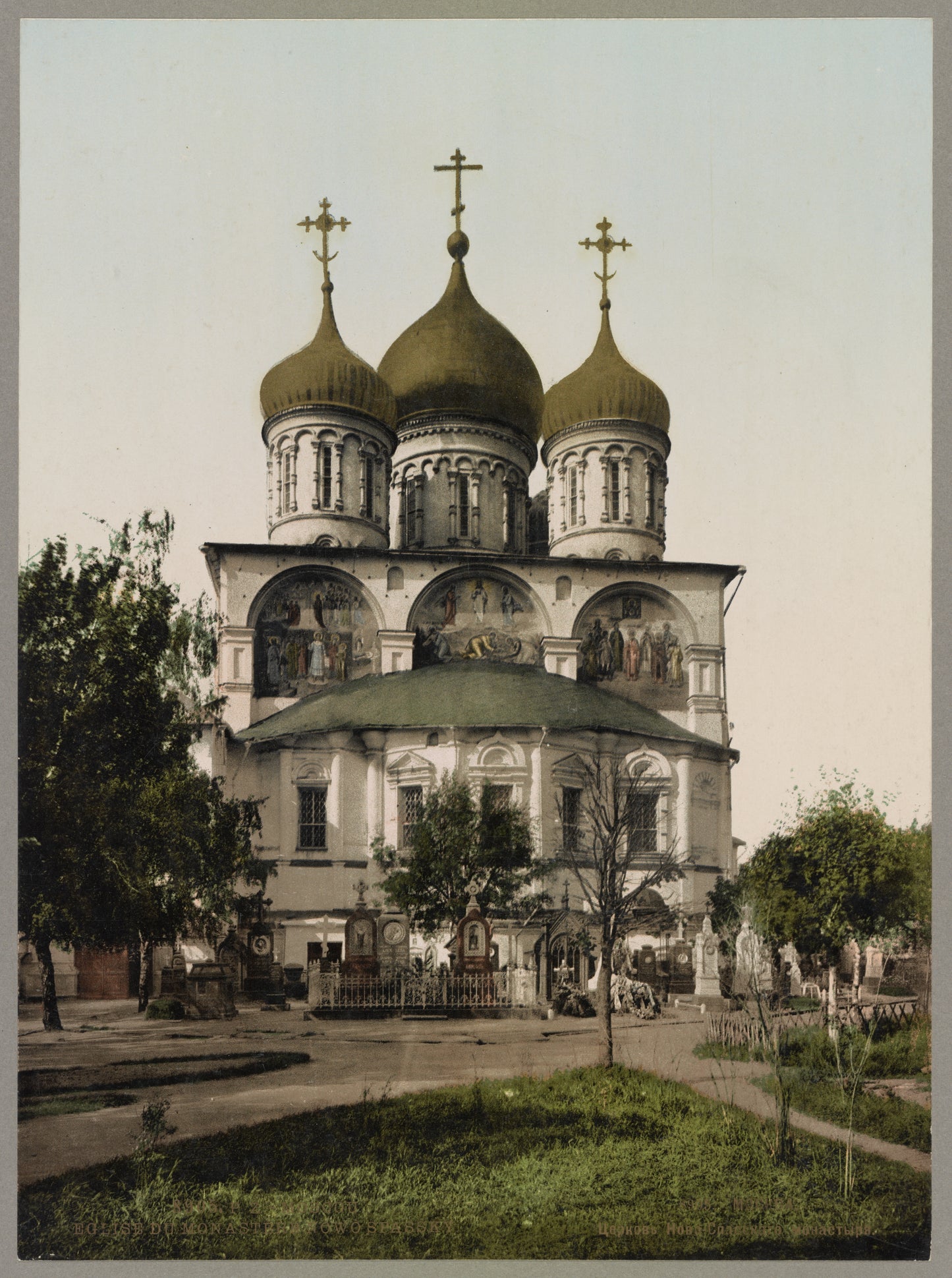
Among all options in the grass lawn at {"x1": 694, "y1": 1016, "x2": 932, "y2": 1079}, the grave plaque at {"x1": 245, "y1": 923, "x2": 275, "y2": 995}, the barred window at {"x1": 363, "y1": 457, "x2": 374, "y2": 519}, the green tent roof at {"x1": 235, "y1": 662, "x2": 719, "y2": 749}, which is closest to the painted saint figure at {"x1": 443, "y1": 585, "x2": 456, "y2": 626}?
the green tent roof at {"x1": 235, "y1": 662, "x2": 719, "y2": 749}

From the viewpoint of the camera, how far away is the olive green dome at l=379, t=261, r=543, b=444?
1277 cm

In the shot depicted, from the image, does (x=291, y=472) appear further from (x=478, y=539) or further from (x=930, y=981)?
(x=930, y=981)

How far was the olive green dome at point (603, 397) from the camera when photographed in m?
13.8

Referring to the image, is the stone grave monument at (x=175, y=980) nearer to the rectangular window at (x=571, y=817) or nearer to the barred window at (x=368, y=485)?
the rectangular window at (x=571, y=817)

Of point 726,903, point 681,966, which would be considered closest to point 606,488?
point 726,903

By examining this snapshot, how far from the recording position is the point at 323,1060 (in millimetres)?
10094

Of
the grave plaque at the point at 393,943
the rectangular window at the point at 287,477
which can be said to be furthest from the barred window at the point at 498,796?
the rectangular window at the point at 287,477

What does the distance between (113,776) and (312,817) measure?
205 cm

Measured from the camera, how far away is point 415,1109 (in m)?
9.37

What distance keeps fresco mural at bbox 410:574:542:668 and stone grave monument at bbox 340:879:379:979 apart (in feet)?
8.76

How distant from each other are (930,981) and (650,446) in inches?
357

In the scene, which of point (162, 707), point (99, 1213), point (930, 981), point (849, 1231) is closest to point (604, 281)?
point (162, 707)

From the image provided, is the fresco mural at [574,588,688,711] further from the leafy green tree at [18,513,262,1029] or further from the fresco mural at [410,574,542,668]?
the leafy green tree at [18,513,262,1029]

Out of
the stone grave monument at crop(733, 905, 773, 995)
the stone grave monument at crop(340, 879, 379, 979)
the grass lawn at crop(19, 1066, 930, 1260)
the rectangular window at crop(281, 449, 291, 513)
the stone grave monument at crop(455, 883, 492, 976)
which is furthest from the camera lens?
the rectangular window at crop(281, 449, 291, 513)
